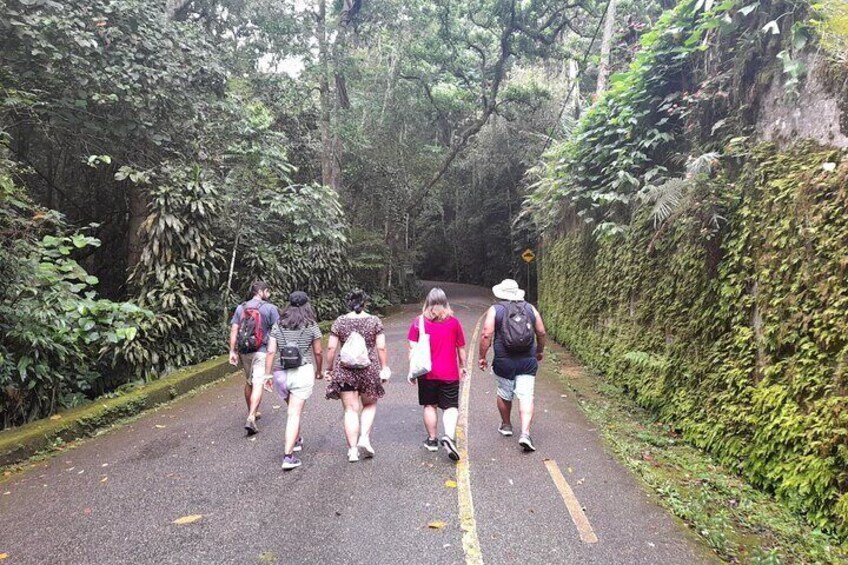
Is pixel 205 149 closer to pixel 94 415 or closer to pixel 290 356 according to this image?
pixel 94 415

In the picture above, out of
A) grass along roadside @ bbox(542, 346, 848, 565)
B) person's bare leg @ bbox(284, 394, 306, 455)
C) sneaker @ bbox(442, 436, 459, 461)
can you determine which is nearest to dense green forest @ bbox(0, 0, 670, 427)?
person's bare leg @ bbox(284, 394, 306, 455)

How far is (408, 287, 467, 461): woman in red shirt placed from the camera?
5.41 metres

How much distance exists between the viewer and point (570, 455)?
5578 mm

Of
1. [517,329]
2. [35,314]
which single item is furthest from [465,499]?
[35,314]

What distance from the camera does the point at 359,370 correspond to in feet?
17.4

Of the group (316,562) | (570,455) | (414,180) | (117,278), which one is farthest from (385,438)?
(414,180)

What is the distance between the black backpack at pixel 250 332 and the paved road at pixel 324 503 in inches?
43.9

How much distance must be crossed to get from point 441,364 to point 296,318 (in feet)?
5.50

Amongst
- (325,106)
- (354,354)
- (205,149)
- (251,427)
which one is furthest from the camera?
(325,106)

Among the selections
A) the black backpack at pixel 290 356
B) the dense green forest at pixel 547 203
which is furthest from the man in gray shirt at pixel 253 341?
the dense green forest at pixel 547 203

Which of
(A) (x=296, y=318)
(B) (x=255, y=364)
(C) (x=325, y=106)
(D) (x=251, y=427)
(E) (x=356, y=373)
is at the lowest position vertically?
(D) (x=251, y=427)

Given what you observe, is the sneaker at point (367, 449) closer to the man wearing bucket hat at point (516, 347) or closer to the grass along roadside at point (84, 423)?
the man wearing bucket hat at point (516, 347)

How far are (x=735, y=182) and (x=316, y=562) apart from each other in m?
5.66

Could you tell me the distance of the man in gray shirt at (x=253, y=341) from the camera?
6359 mm
